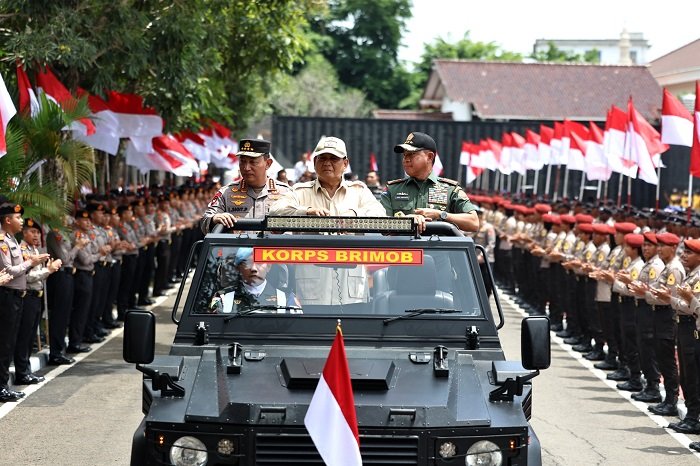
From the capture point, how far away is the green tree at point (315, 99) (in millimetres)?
71500

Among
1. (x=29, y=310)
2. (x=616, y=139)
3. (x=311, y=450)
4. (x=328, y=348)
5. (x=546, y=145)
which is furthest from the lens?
(x=546, y=145)

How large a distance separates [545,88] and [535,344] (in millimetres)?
59053

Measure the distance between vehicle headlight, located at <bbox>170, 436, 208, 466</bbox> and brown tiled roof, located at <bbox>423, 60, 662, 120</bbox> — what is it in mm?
56250

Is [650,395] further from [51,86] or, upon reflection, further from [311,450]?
[51,86]

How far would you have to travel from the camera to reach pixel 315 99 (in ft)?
238

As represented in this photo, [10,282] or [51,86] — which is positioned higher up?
[51,86]

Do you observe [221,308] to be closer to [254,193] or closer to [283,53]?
[254,193]

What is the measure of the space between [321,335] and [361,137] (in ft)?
115

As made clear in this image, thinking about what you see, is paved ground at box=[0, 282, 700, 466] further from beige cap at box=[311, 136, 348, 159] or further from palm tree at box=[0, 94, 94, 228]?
beige cap at box=[311, 136, 348, 159]

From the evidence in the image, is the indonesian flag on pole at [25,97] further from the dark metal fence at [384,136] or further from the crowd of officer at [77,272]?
the dark metal fence at [384,136]

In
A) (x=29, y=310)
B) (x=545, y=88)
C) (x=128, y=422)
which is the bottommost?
(x=128, y=422)

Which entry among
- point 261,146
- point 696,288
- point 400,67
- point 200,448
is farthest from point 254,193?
point 400,67

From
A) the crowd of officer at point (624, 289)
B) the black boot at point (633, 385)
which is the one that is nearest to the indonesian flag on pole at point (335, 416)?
the crowd of officer at point (624, 289)

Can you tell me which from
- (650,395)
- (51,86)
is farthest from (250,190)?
(51,86)
